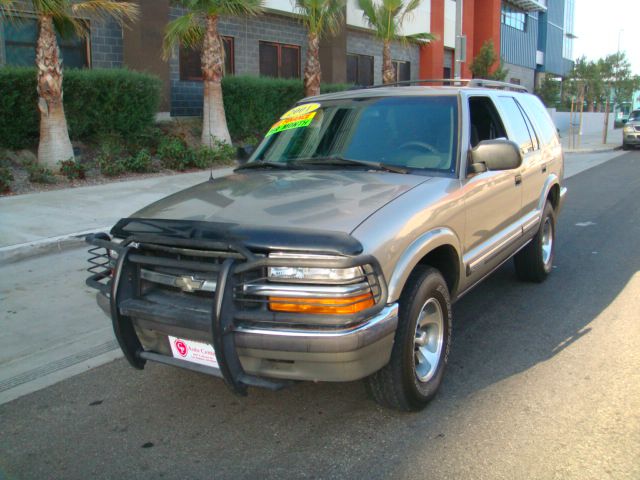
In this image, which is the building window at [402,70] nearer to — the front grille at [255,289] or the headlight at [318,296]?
the front grille at [255,289]

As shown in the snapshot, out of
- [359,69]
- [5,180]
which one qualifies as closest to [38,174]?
[5,180]

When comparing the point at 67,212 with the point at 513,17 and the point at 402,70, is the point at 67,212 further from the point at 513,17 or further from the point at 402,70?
the point at 513,17

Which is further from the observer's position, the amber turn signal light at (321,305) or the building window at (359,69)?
the building window at (359,69)

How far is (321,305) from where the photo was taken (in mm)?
3129

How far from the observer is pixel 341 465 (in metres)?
3.25

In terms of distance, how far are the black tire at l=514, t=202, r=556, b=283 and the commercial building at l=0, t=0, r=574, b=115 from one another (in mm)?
12561

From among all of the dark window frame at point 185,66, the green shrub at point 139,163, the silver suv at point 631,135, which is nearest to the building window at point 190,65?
the dark window frame at point 185,66

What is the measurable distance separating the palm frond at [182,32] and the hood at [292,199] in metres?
11.3

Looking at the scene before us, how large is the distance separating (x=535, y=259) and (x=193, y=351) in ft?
13.5

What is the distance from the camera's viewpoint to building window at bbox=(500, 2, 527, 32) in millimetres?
39603

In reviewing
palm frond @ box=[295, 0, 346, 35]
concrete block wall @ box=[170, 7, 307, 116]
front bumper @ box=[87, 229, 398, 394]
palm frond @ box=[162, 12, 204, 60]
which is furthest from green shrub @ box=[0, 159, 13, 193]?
palm frond @ box=[295, 0, 346, 35]

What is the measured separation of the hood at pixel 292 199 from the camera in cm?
340

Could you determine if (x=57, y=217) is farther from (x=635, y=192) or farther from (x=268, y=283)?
(x=635, y=192)

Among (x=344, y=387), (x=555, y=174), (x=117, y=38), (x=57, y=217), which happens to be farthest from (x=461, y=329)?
(x=117, y=38)
